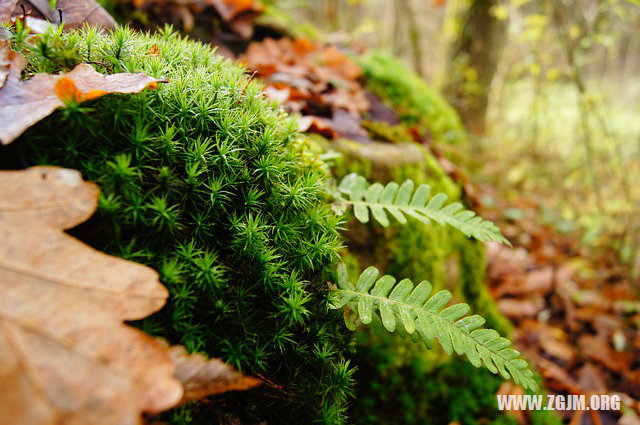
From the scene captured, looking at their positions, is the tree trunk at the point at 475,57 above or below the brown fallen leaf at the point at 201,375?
above

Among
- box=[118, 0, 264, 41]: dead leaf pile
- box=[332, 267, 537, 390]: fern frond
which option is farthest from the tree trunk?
box=[332, 267, 537, 390]: fern frond

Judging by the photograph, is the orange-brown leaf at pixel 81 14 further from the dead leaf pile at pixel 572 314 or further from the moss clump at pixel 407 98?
the dead leaf pile at pixel 572 314

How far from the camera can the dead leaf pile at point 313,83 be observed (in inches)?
94.7

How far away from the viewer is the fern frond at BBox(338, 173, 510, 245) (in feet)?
5.74

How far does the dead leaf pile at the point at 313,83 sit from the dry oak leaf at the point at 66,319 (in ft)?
4.06

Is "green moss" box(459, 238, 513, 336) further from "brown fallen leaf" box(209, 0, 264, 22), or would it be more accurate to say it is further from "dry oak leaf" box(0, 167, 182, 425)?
"brown fallen leaf" box(209, 0, 264, 22)

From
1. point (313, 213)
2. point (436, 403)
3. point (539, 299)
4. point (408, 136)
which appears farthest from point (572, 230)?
point (313, 213)

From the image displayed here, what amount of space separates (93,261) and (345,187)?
119cm

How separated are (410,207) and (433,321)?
593 millimetres

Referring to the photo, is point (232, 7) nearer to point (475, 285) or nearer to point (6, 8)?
point (6, 8)

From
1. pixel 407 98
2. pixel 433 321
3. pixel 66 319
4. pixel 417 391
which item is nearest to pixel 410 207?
pixel 433 321

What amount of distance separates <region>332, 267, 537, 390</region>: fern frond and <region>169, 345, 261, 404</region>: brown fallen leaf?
0.45 meters

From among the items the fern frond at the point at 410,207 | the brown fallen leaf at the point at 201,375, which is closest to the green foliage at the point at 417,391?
the fern frond at the point at 410,207

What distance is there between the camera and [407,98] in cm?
399
